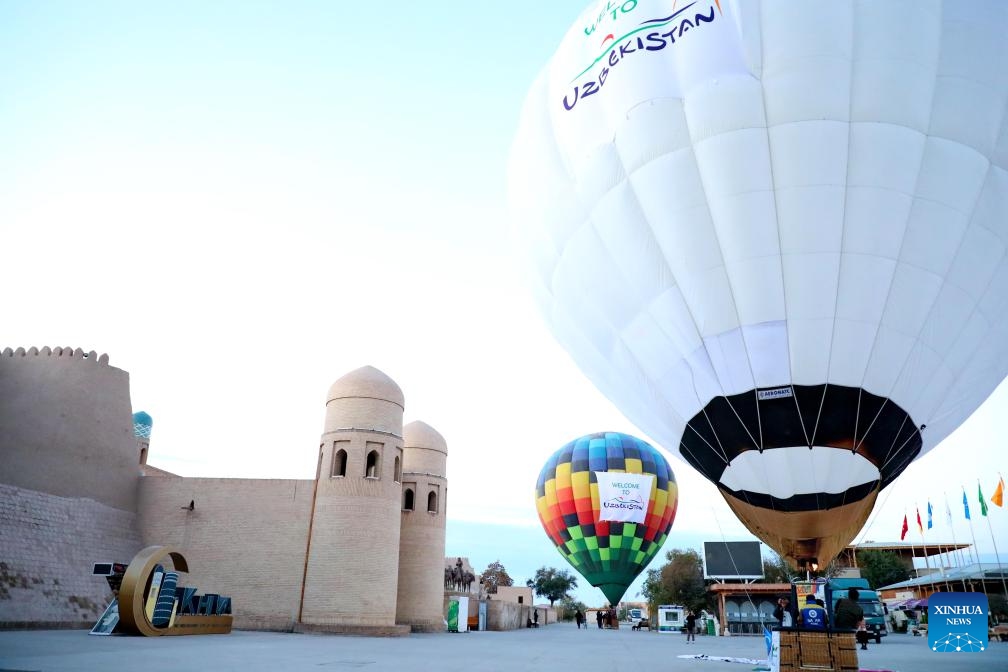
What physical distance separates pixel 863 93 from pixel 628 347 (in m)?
4.61

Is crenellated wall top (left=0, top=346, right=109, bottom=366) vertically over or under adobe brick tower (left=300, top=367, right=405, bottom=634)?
over

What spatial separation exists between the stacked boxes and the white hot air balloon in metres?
1.37

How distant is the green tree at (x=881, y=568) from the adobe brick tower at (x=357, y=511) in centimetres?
4540

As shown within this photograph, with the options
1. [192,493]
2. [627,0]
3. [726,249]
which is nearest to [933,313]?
[726,249]

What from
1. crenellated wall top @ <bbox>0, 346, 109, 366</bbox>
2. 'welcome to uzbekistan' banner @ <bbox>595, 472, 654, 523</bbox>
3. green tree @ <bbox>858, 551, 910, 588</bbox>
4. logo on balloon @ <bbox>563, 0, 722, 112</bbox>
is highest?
logo on balloon @ <bbox>563, 0, 722, 112</bbox>

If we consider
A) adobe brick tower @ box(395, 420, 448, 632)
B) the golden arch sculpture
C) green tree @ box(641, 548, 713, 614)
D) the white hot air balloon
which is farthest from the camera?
green tree @ box(641, 548, 713, 614)

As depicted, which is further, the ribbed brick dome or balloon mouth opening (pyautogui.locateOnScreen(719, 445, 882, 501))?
the ribbed brick dome

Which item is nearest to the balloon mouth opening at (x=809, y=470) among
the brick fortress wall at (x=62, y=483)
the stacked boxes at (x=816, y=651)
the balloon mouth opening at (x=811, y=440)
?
the balloon mouth opening at (x=811, y=440)

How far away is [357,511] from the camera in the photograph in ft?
74.5

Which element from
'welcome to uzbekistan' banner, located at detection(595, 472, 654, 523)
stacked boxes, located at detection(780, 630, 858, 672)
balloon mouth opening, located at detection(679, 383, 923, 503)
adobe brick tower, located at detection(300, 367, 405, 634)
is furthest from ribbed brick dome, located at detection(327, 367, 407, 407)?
stacked boxes, located at detection(780, 630, 858, 672)

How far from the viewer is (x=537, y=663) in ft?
33.6

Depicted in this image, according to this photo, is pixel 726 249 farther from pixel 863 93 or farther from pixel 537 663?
pixel 537 663

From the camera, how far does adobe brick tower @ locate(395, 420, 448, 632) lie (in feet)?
89.0

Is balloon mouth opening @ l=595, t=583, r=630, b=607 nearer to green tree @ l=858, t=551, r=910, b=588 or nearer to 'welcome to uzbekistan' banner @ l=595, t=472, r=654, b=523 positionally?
'welcome to uzbekistan' banner @ l=595, t=472, r=654, b=523
